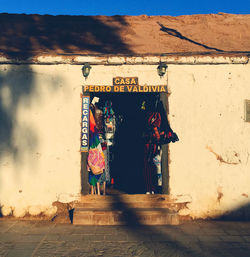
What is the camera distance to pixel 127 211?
191 inches

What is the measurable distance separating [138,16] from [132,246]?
6.76 meters

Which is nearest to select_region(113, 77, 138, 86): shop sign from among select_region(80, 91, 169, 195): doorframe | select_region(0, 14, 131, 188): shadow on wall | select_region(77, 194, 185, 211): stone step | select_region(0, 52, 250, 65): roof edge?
select_region(0, 52, 250, 65): roof edge

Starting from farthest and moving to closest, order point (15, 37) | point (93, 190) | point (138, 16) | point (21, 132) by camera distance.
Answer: point (138, 16)
point (15, 37)
point (93, 190)
point (21, 132)

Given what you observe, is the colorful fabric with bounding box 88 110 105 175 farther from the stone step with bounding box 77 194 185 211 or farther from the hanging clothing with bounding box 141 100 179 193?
the hanging clothing with bounding box 141 100 179 193

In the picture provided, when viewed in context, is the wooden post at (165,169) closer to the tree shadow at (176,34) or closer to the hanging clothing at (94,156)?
the hanging clothing at (94,156)

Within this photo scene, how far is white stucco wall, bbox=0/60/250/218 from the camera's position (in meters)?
5.17

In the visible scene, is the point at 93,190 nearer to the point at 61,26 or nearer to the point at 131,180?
the point at 131,180

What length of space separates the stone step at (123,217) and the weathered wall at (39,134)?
563 millimetres

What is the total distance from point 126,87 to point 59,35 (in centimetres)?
270

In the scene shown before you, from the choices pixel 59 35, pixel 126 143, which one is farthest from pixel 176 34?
pixel 126 143

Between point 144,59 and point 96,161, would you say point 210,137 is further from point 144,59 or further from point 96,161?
point 96,161

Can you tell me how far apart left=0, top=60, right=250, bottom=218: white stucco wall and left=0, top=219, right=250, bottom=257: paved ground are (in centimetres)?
58

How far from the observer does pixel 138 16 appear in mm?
7941

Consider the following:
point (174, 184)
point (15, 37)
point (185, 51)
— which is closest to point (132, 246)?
point (174, 184)
